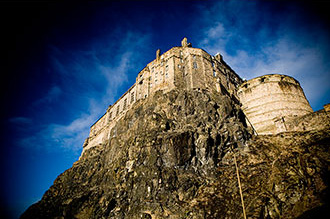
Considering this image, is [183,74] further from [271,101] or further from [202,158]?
[202,158]

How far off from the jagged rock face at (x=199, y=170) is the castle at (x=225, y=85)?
3416 millimetres

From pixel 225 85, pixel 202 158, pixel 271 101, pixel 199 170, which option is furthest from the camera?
pixel 225 85

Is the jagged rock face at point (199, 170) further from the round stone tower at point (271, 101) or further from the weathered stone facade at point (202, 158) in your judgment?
the round stone tower at point (271, 101)

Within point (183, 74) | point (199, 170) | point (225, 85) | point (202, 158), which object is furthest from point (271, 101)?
point (199, 170)

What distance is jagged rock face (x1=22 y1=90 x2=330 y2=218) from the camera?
1313 centimetres

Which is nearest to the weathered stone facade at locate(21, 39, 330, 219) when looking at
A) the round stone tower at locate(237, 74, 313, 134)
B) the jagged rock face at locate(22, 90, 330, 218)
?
the jagged rock face at locate(22, 90, 330, 218)

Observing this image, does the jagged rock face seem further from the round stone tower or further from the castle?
the round stone tower

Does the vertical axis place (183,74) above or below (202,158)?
above

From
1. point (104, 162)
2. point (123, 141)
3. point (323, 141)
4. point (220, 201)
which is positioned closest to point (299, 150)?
point (323, 141)

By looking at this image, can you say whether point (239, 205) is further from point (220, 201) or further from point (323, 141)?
point (323, 141)

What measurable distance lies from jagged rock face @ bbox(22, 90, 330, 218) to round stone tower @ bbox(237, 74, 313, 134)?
238 inches

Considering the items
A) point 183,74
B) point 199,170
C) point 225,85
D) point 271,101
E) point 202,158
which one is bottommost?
point 199,170

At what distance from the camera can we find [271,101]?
29.8 m

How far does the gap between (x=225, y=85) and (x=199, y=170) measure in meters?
19.5
